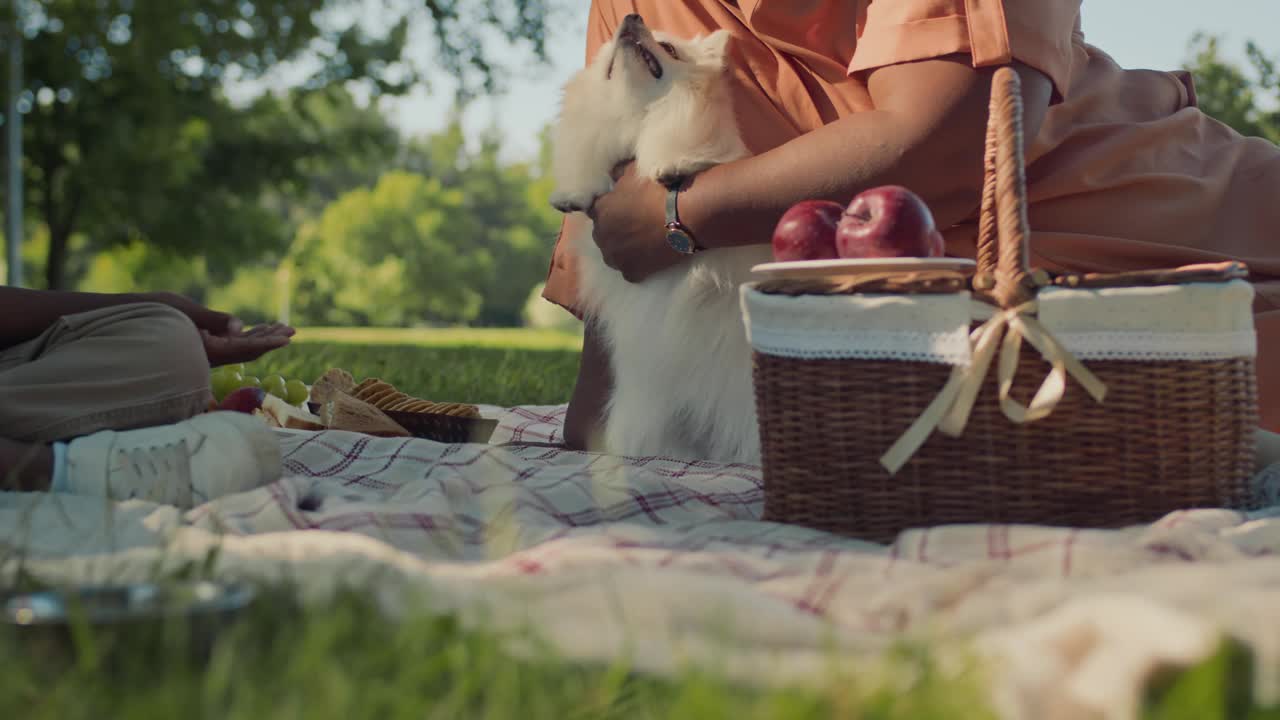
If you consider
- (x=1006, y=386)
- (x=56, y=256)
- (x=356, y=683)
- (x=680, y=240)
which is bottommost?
(x=56, y=256)

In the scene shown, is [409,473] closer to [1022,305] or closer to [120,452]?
[120,452]

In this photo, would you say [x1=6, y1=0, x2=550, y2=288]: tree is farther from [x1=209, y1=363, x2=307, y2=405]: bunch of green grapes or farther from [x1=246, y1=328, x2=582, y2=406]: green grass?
[x1=209, y1=363, x2=307, y2=405]: bunch of green grapes

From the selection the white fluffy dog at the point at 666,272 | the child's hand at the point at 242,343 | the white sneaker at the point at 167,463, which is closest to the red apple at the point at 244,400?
the child's hand at the point at 242,343

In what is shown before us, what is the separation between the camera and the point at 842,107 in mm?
2506

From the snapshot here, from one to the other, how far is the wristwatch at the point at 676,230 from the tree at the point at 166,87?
11.4 metres

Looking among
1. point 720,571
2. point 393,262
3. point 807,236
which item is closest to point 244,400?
point 807,236

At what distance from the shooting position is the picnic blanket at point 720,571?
1059mm

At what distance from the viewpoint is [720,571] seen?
1445 millimetres

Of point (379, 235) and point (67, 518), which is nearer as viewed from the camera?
point (67, 518)

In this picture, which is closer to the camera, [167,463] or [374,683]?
[374,683]

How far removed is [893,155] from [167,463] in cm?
141

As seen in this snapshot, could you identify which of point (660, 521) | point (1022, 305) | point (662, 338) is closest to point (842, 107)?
point (662, 338)

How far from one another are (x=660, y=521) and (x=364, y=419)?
1152mm

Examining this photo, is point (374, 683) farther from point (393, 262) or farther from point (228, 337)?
point (393, 262)
